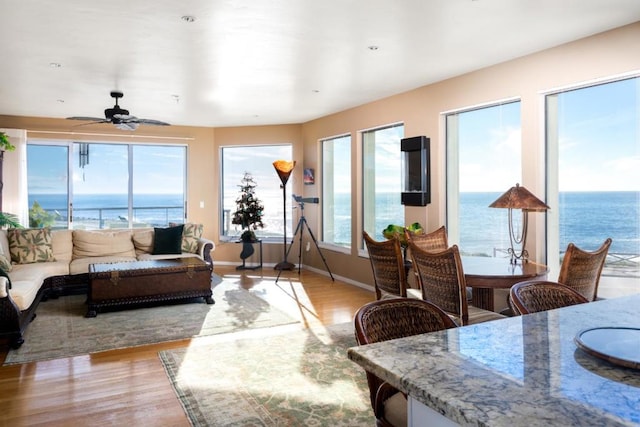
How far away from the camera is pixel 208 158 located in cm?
858

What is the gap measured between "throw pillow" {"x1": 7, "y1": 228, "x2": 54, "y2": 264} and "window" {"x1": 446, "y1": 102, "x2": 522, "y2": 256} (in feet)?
16.8

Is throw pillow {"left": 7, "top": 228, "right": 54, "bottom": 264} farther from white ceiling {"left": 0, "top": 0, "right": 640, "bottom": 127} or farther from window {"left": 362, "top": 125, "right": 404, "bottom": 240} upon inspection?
window {"left": 362, "top": 125, "right": 404, "bottom": 240}

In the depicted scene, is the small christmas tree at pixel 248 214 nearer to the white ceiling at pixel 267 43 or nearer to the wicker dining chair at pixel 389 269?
the white ceiling at pixel 267 43

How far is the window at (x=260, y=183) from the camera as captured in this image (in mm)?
8406

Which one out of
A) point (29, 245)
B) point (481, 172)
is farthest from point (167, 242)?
point (481, 172)

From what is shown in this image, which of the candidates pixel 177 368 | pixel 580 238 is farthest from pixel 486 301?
pixel 177 368

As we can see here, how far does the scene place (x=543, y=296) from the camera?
1.89 meters

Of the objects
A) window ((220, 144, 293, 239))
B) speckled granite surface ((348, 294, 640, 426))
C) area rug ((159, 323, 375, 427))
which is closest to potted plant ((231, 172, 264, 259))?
window ((220, 144, 293, 239))

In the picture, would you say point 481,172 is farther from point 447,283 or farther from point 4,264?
point 4,264

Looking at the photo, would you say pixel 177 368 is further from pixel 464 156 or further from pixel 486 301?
pixel 464 156

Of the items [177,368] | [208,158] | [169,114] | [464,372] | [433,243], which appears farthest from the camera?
[208,158]

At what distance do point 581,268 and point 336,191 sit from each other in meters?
4.78

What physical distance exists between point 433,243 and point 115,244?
15.0 feet

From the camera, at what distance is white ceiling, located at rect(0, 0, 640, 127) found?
3.14 m
